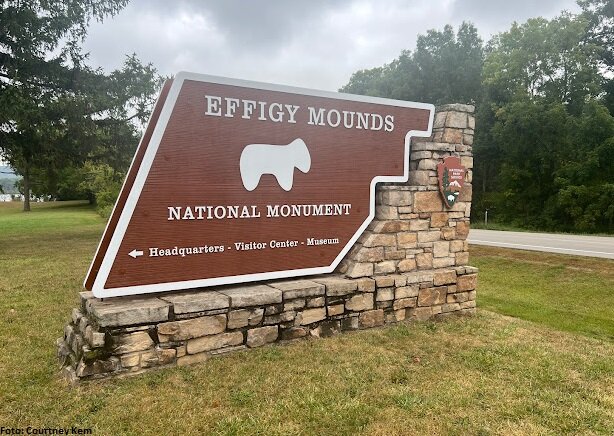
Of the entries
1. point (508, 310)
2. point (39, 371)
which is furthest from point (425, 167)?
point (39, 371)

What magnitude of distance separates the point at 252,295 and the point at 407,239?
7.41 ft

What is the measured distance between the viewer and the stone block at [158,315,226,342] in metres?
4.23

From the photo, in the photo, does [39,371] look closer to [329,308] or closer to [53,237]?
[329,308]

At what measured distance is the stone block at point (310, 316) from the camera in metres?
5.01

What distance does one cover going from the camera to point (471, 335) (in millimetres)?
5512

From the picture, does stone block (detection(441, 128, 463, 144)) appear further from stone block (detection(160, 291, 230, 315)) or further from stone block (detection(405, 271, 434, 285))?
stone block (detection(160, 291, 230, 315))

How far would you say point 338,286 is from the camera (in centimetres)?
523

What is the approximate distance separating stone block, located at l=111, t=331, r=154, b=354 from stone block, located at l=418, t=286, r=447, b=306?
3.38 meters

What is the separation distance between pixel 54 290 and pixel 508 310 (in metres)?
7.36

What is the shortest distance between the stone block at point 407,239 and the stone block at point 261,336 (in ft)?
6.46

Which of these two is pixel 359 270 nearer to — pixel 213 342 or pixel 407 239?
pixel 407 239

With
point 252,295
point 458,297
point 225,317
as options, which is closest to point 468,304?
point 458,297

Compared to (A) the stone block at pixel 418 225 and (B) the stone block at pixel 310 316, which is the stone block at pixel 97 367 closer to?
(B) the stone block at pixel 310 316

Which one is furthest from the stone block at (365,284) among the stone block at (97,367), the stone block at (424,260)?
the stone block at (97,367)
